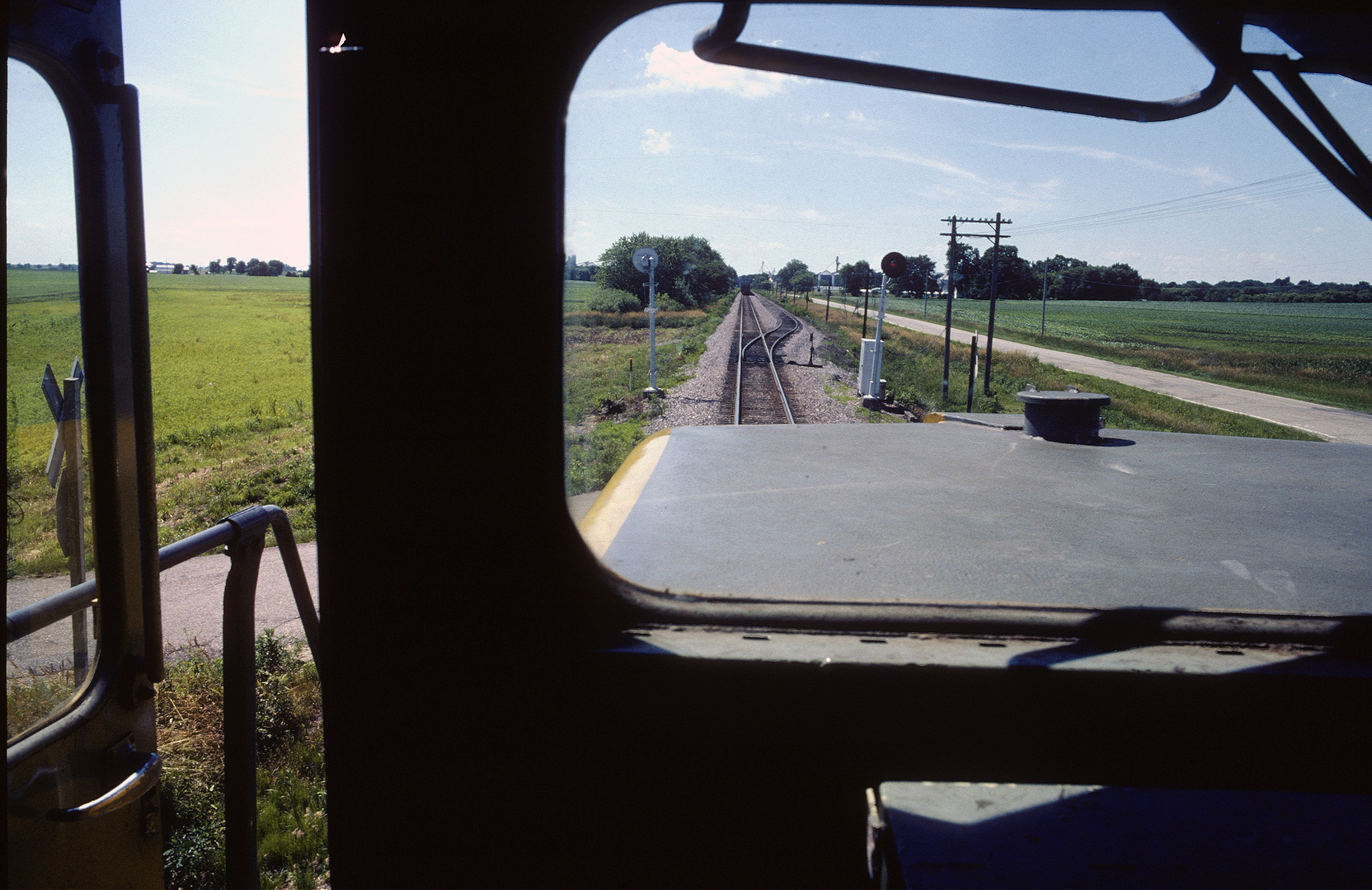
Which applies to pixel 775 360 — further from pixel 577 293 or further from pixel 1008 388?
pixel 577 293

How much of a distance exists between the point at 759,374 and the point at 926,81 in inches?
623

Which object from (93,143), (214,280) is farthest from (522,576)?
(214,280)

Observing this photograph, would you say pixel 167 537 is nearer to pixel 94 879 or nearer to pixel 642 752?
pixel 94 879

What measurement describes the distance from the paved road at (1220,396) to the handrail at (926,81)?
528 cm

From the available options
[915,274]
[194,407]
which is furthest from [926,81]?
[194,407]

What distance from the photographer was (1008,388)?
2338 centimetres

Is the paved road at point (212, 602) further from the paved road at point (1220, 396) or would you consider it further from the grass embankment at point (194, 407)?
the paved road at point (1220, 396)

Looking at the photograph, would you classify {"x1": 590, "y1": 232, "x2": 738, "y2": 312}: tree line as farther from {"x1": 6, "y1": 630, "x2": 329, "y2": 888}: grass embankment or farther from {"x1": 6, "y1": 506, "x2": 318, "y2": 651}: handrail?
{"x1": 6, "y1": 630, "x2": 329, "y2": 888}: grass embankment

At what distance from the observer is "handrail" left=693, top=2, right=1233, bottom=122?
1279 millimetres

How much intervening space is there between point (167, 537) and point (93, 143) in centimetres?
1343

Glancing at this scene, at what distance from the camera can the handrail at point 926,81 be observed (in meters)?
1.28

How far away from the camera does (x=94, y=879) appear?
1633mm

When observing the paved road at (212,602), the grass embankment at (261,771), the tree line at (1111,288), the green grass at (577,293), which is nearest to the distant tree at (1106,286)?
the tree line at (1111,288)

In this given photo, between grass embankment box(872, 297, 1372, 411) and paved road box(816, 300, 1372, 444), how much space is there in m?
0.40
